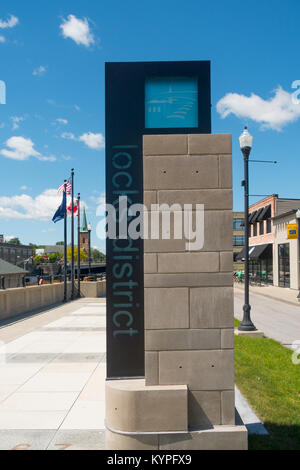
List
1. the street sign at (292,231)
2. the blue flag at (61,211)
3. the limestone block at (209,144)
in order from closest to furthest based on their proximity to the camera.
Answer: the limestone block at (209,144) < the blue flag at (61,211) < the street sign at (292,231)

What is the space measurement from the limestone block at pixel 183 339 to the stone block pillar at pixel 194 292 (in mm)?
12

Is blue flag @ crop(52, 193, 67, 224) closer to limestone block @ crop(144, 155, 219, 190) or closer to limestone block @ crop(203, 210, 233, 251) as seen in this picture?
limestone block @ crop(144, 155, 219, 190)

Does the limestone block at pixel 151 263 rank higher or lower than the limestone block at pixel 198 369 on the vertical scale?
higher

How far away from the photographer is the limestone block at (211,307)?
4.55 meters

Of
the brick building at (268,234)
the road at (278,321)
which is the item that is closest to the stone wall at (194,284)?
the road at (278,321)

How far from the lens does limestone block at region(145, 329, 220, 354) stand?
178 inches

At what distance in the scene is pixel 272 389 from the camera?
23.4 feet

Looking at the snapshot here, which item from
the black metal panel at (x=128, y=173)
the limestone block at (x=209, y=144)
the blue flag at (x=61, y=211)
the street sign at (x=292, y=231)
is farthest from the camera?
the street sign at (x=292, y=231)

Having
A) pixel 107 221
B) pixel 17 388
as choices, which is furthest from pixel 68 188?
pixel 107 221

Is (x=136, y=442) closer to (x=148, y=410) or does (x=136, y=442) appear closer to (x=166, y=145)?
(x=148, y=410)

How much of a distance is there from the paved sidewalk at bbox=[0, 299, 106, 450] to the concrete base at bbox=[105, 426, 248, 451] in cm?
87

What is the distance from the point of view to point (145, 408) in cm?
434

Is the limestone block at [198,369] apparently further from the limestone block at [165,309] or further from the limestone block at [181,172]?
the limestone block at [181,172]
